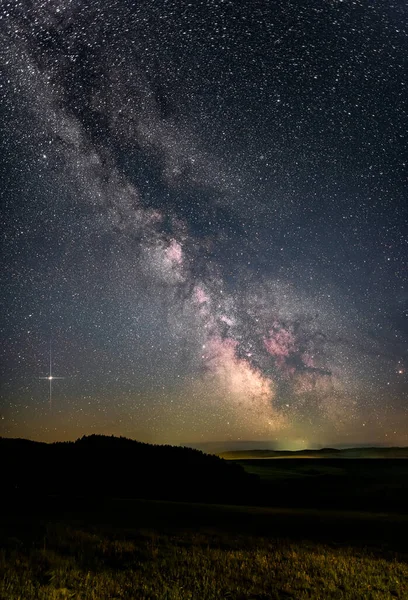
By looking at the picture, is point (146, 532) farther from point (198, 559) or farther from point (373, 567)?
point (373, 567)

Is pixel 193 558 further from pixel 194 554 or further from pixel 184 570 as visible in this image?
pixel 184 570

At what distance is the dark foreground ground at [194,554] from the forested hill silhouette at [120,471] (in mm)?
16298

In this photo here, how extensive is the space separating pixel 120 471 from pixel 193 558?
32.2 meters

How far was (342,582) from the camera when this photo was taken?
10.6 metres

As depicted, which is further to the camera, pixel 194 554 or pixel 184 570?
pixel 194 554

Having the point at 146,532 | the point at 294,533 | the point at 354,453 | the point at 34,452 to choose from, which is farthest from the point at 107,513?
the point at 354,453

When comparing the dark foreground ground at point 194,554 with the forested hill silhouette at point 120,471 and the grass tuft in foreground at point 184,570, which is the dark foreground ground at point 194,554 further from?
→ the forested hill silhouette at point 120,471

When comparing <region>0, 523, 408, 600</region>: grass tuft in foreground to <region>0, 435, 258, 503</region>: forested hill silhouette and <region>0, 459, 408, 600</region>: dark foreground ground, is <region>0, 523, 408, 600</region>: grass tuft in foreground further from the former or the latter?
<region>0, 435, 258, 503</region>: forested hill silhouette

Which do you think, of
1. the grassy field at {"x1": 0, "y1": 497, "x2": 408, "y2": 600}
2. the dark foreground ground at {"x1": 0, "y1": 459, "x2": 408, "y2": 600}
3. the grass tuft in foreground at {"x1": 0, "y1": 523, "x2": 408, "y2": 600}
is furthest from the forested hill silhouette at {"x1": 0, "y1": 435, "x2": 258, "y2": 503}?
the grass tuft in foreground at {"x1": 0, "y1": 523, "x2": 408, "y2": 600}

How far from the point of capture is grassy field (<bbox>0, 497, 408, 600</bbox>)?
932 cm

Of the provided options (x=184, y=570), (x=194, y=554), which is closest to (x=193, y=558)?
(x=194, y=554)

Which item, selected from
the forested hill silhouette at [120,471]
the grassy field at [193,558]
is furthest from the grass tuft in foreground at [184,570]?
the forested hill silhouette at [120,471]

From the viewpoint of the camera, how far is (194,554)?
12391 mm

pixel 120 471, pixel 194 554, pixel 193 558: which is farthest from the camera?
pixel 120 471
